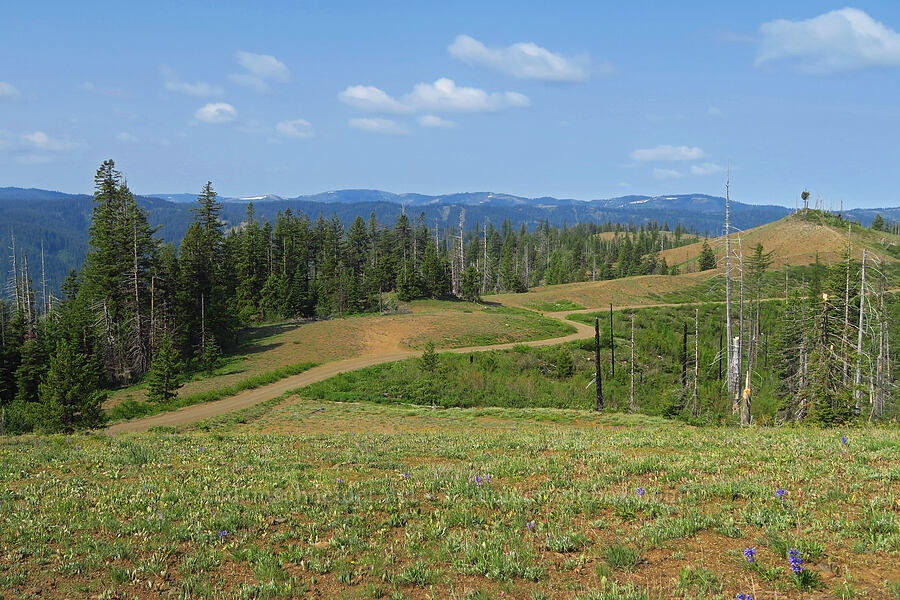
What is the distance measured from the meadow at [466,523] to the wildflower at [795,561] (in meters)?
0.07

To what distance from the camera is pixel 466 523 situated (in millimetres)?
7367

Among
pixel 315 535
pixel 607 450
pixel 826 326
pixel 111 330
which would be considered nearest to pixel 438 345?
pixel 111 330

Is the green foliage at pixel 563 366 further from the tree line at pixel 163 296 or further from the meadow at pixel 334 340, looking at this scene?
the tree line at pixel 163 296

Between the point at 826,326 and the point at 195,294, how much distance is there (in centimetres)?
5471

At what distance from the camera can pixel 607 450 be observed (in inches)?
467

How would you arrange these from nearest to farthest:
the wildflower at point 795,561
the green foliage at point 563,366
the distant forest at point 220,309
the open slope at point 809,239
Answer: the wildflower at point 795,561 < the distant forest at point 220,309 < the green foliage at point 563,366 < the open slope at point 809,239

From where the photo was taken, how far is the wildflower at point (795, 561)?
5.45 m

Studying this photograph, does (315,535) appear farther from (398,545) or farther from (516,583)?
(516,583)

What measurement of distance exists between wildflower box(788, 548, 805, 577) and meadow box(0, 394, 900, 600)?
0.07 meters

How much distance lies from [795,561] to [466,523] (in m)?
3.84

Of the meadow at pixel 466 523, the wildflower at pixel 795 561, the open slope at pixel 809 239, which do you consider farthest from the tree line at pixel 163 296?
the open slope at pixel 809 239

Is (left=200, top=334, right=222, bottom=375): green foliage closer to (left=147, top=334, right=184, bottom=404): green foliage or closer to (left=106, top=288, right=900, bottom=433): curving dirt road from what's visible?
(left=106, top=288, right=900, bottom=433): curving dirt road

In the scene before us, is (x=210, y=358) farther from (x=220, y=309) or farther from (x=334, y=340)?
(x=334, y=340)

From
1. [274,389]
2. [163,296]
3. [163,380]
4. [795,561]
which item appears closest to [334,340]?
[163,296]
